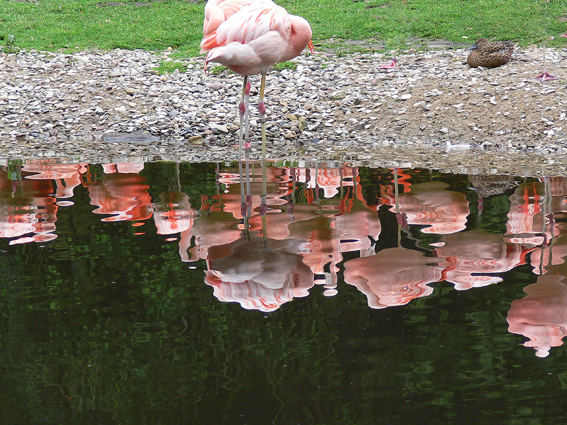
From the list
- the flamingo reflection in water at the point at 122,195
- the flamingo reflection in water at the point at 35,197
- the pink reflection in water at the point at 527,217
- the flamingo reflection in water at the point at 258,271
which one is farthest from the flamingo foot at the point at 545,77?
the flamingo reflection in water at the point at 258,271

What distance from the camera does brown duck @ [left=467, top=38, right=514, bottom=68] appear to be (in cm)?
1048

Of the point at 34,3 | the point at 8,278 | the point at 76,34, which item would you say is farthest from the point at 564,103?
the point at 34,3

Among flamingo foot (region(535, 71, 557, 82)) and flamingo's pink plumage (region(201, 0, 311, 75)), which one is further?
flamingo foot (region(535, 71, 557, 82))

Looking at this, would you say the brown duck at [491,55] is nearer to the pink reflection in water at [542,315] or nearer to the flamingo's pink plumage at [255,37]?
the flamingo's pink plumage at [255,37]

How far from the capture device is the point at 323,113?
9789 millimetres

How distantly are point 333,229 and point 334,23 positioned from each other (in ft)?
33.8

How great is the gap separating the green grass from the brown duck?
5.85 feet

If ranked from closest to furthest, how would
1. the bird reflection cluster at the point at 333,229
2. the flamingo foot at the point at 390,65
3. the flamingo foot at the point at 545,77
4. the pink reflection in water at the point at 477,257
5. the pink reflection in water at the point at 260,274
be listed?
the pink reflection in water at the point at 260,274 < the bird reflection cluster at the point at 333,229 < the pink reflection in water at the point at 477,257 < the flamingo foot at the point at 545,77 < the flamingo foot at the point at 390,65

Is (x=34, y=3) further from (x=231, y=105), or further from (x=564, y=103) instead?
(x=564, y=103)

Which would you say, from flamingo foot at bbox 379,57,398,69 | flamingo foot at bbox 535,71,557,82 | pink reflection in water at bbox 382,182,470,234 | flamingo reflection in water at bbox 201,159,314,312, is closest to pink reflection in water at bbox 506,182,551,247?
pink reflection in water at bbox 382,182,470,234

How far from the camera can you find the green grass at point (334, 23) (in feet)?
43.5

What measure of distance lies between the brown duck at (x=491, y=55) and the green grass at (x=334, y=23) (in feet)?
5.85

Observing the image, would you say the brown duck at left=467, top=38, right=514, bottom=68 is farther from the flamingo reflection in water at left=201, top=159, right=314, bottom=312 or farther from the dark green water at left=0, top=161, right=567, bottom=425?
the flamingo reflection in water at left=201, top=159, right=314, bottom=312

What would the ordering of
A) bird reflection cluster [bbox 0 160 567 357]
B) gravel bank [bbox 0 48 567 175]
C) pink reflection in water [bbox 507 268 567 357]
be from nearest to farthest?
pink reflection in water [bbox 507 268 567 357] → bird reflection cluster [bbox 0 160 567 357] → gravel bank [bbox 0 48 567 175]
